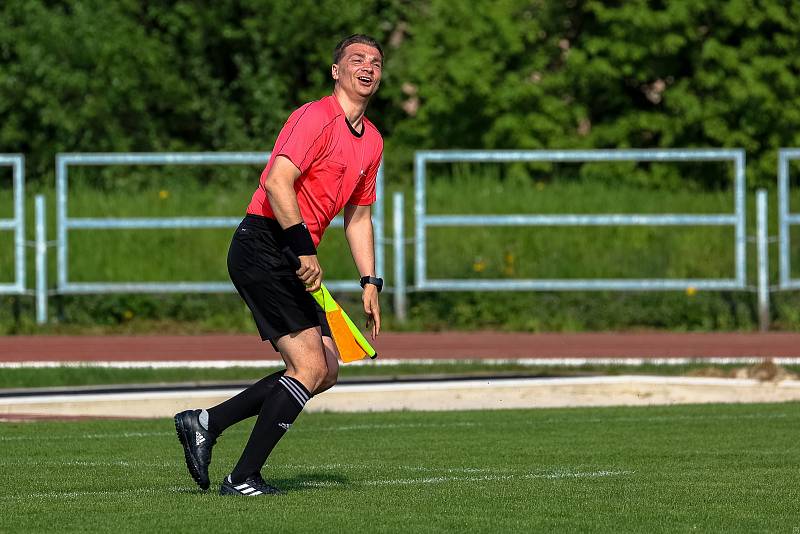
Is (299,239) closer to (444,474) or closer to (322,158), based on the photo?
(322,158)

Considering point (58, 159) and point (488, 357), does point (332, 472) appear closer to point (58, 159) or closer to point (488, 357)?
point (488, 357)


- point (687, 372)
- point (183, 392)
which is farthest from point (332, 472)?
point (687, 372)

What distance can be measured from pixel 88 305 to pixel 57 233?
964mm

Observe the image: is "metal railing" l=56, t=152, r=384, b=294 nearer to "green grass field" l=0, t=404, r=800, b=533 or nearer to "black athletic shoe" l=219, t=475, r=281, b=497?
"green grass field" l=0, t=404, r=800, b=533

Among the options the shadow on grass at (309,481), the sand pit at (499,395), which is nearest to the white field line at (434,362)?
the sand pit at (499,395)

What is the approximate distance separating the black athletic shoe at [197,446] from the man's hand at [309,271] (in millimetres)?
904

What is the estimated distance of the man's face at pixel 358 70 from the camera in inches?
327

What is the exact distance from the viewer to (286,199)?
800 cm

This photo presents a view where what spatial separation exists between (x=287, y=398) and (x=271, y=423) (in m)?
0.14

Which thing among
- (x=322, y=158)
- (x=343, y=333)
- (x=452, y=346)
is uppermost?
(x=322, y=158)

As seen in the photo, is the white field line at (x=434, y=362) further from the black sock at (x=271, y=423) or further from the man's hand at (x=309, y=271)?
the man's hand at (x=309, y=271)

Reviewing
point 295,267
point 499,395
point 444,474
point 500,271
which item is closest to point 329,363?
point 295,267

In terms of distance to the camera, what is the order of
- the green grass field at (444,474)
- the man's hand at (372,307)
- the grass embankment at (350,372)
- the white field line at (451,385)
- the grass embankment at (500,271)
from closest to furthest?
the green grass field at (444,474), the man's hand at (372,307), the white field line at (451,385), the grass embankment at (350,372), the grass embankment at (500,271)

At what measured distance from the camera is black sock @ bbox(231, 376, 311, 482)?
27.2 ft
